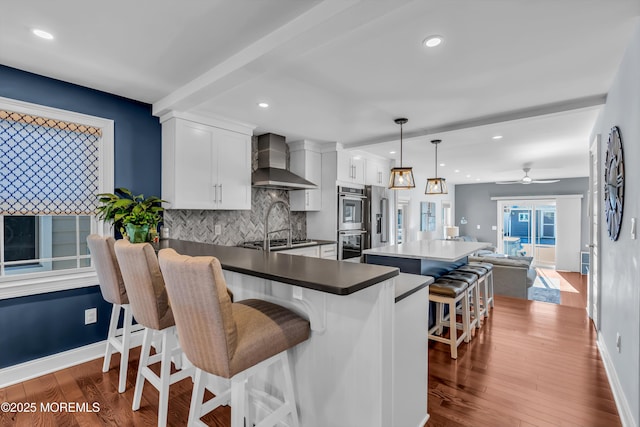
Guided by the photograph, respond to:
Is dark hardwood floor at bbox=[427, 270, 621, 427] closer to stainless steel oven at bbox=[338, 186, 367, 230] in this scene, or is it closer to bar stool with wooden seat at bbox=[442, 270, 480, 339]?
bar stool with wooden seat at bbox=[442, 270, 480, 339]

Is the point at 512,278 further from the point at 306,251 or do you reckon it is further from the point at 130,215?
the point at 130,215

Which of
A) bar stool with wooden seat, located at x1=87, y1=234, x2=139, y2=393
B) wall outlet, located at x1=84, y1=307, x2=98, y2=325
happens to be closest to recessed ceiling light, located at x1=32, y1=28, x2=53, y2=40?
bar stool with wooden seat, located at x1=87, y1=234, x2=139, y2=393

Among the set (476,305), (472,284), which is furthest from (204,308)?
(476,305)

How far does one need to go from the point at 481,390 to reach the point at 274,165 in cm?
334

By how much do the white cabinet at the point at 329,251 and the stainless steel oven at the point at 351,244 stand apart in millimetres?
83

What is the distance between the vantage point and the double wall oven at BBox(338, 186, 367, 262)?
4.77m

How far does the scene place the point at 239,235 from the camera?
4172 mm

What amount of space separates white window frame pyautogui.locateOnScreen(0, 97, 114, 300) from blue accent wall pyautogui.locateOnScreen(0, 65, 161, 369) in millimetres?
51

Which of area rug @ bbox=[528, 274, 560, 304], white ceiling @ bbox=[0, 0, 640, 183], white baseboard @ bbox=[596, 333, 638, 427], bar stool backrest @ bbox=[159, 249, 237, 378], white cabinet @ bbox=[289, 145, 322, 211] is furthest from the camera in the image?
area rug @ bbox=[528, 274, 560, 304]

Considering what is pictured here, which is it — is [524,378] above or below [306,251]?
below

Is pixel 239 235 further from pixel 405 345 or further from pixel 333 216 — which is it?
pixel 405 345

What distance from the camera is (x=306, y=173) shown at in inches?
186

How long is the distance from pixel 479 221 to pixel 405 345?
381 inches

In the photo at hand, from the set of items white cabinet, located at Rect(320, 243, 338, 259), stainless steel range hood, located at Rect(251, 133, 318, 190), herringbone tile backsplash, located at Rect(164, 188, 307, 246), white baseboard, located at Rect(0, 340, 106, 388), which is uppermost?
stainless steel range hood, located at Rect(251, 133, 318, 190)
